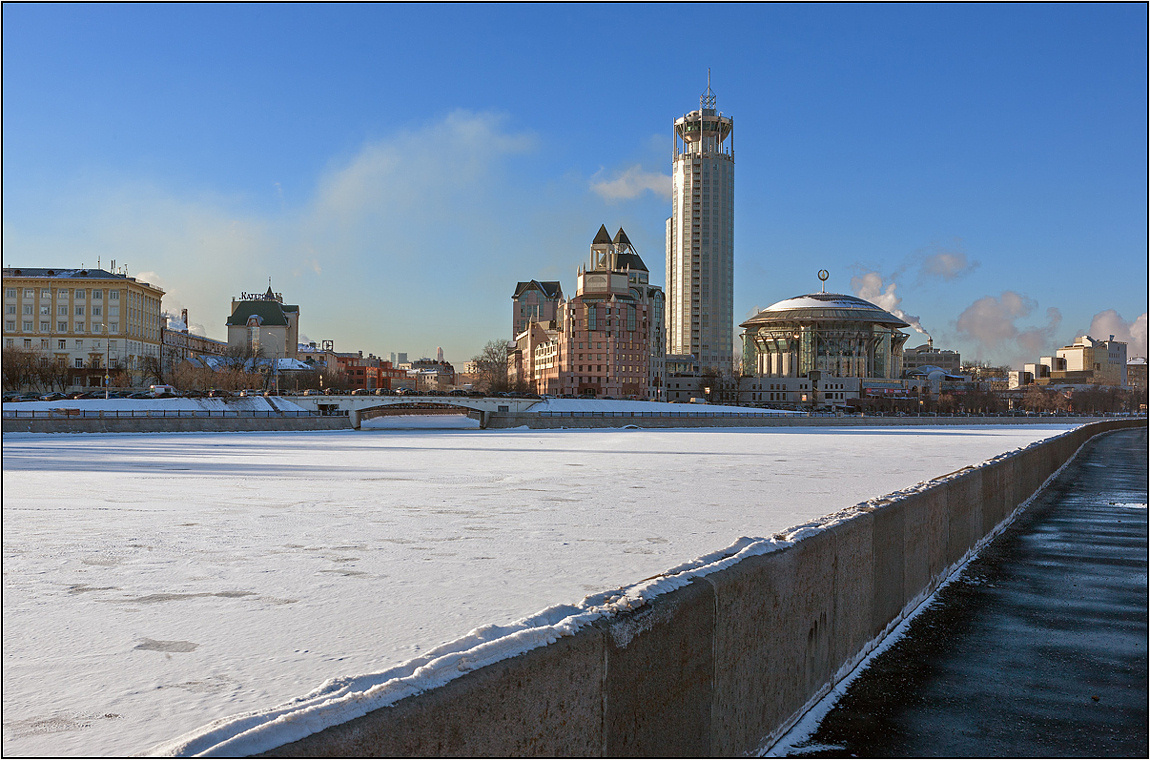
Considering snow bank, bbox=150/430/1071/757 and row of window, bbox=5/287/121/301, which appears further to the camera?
row of window, bbox=5/287/121/301

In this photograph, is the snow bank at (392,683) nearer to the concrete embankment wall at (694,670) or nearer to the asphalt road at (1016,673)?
the concrete embankment wall at (694,670)

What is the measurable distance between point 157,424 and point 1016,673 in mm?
57551

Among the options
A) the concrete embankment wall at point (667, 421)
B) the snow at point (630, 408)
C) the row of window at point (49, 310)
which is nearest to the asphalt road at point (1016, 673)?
the concrete embankment wall at point (667, 421)

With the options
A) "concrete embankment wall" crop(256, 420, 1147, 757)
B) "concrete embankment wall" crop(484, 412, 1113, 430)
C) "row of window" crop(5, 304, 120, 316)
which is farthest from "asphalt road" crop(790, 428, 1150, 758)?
"row of window" crop(5, 304, 120, 316)

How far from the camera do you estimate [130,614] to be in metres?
6.73

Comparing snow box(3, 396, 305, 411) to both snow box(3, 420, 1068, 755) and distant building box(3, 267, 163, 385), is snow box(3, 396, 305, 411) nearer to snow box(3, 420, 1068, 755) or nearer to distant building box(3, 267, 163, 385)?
distant building box(3, 267, 163, 385)

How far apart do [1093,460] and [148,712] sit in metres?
44.8

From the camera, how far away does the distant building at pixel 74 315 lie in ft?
429

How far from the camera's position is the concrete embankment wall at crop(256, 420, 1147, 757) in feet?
12.6

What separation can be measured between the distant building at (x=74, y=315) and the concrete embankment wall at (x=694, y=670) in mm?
139320

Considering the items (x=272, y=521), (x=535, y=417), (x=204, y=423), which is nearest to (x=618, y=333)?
(x=535, y=417)

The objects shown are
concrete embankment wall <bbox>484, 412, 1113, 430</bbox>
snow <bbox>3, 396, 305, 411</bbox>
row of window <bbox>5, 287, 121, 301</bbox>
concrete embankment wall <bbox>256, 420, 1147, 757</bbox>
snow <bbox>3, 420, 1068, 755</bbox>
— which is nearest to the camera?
concrete embankment wall <bbox>256, 420, 1147, 757</bbox>

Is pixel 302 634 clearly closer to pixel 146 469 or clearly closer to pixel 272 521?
pixel 272 521

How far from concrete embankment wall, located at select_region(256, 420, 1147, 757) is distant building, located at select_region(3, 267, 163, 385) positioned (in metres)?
139
